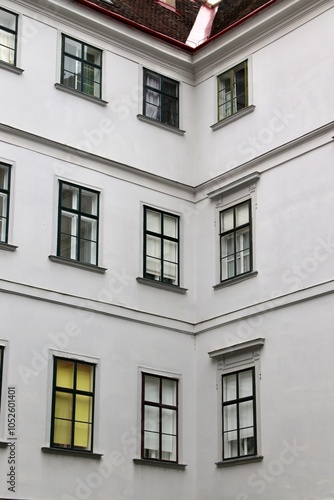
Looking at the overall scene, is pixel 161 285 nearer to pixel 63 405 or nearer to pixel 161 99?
pixel 63 405

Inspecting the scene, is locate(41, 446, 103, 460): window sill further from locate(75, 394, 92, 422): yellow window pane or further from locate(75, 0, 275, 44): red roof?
locate(75, 0, 275, 44): red roof

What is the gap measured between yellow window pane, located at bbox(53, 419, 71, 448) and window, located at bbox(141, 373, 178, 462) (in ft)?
5.21

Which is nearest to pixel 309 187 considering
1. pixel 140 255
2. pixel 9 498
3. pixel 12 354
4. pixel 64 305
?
pixel 140 255

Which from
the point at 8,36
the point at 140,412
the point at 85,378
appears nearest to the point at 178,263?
the point at 140,412

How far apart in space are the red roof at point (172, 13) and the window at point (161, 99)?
90 centimetres

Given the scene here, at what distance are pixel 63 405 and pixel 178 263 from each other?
4.14 meters

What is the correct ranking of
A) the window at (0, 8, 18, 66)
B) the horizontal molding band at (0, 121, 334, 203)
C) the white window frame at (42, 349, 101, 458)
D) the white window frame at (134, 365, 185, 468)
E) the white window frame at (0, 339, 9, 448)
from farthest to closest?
the window at (0, 8, 18, 66) < the horizontal molding band at (0, 121, 334, 203) < the white window frame at (134, 365, 185, 468) < the white window frame at (42, 349, 101, 458) < the white window frame at (0, 339, 9, 448)

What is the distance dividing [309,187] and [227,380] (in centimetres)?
396

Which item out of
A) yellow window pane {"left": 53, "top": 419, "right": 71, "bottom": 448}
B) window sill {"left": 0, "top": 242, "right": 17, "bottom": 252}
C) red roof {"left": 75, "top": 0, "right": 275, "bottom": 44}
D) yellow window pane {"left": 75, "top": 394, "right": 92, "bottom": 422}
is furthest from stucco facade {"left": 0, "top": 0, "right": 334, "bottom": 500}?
red roof {"left": 75, "top": 0, "right": 275, "bottom": 44}

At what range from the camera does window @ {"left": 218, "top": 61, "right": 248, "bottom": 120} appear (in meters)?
20.3

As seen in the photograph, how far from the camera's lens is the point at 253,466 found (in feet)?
57.7

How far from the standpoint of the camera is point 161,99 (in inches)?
826

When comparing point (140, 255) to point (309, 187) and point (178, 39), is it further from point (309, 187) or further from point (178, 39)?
point (178, 39)

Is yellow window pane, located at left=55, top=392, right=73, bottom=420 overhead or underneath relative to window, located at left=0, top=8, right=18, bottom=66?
underneath
